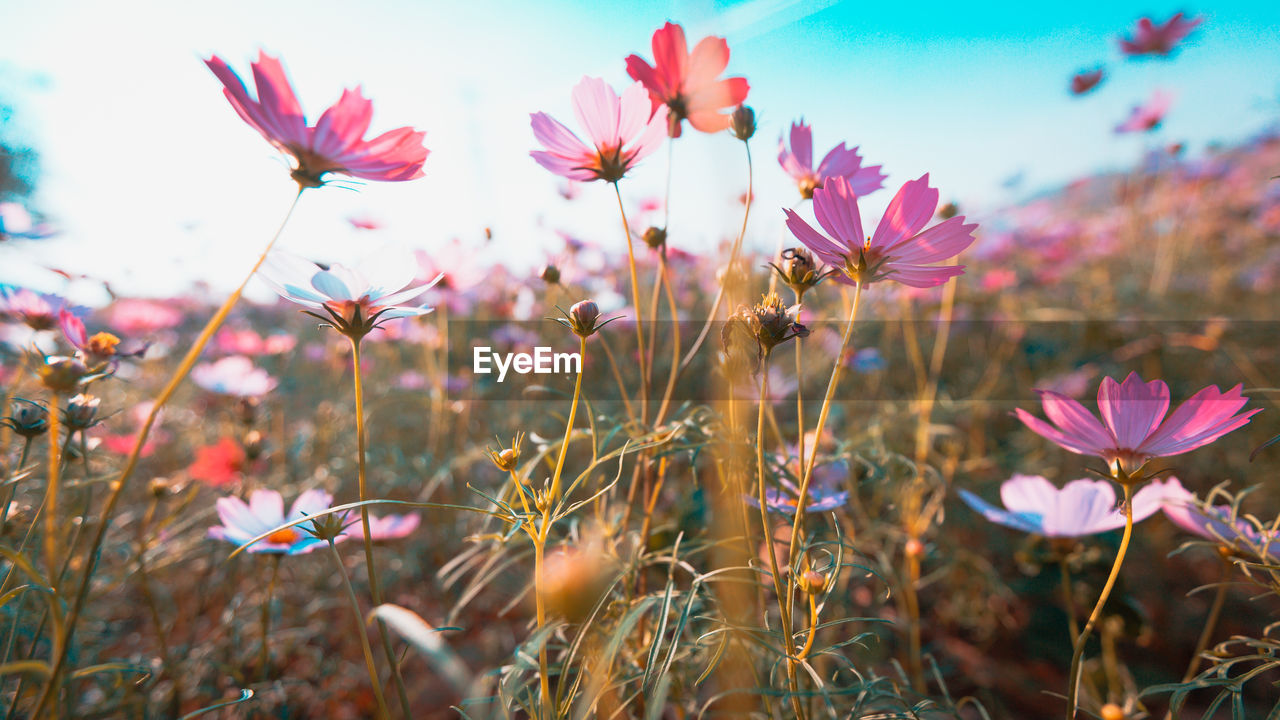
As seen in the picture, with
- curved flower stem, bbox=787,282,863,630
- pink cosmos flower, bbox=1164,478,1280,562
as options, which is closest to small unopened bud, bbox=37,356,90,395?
curved flower stem, bbox=787,282,863,630

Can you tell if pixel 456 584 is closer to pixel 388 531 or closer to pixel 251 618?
pixel 251 618

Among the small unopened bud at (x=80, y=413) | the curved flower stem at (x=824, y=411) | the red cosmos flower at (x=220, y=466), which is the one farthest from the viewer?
the red cosmos flower at (x=220, y=466)

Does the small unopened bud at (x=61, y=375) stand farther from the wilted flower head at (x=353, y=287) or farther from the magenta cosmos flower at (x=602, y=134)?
the magenta cosmos flower at (x=602, y=134)

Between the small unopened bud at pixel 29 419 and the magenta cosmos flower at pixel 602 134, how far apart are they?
1.34 ft

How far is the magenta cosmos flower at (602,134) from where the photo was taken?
410mm

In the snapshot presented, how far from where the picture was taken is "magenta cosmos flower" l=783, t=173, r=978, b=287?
0.32 metres

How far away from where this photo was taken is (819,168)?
45cm

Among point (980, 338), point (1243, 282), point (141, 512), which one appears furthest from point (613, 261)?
point (1243, 282)

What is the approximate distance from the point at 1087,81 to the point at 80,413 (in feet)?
5.89

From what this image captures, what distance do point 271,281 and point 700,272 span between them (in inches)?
64.9

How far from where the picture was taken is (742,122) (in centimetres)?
47

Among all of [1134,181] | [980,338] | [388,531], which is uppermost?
[1134,181]

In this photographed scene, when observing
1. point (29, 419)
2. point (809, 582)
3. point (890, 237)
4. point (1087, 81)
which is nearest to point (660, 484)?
point (809, 582)

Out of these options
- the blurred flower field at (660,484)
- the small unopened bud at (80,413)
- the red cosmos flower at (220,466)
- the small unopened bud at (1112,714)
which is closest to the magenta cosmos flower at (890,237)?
the blurred flower field at (660,484)
